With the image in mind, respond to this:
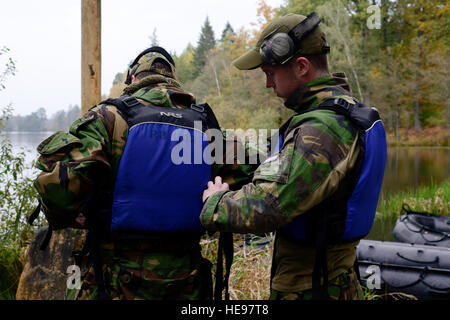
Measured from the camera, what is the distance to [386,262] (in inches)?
209

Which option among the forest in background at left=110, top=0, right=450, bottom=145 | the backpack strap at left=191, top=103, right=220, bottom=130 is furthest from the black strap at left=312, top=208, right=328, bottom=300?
the forest in background at left=110, top=0, right=450, bottom=145

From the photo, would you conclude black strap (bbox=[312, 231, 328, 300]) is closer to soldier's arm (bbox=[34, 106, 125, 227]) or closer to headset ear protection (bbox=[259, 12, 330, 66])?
headset ear protection (bbox=[259, 12, 330, 66])

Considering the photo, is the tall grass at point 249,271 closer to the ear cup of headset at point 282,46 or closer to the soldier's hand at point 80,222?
the soldier's hand at point 80,222

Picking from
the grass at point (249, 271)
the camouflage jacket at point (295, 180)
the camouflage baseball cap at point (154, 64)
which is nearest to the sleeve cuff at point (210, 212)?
the camouflage jacket at point (295, 180)

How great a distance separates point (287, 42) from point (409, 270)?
14.9 feet

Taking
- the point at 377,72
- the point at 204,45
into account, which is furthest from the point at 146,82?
the point at 204,45

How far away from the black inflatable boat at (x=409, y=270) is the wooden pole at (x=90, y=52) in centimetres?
437

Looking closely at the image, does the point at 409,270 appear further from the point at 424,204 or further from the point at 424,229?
the point at 424,204

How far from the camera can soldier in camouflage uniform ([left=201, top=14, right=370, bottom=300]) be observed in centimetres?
161

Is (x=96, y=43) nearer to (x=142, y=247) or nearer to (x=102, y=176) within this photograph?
(x=102, y=176)

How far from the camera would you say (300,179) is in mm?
1598
